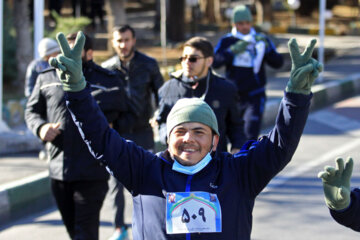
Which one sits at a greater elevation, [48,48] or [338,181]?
[48,48]

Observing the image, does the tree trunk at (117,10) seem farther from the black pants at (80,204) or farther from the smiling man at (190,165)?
the smiling man at (190,165)

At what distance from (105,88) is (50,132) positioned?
57 centimetres

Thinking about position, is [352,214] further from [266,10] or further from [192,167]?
[266,10]

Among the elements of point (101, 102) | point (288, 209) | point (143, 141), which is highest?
point (101, 102)

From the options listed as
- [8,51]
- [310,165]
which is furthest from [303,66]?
[8,51]

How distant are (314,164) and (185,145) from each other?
6350 millimetres

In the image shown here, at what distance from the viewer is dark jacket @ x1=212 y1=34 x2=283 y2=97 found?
8.50 meters

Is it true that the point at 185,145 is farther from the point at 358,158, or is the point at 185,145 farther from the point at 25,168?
the point at 358,158

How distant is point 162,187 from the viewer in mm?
3494

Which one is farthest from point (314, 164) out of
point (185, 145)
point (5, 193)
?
point (185, 145)

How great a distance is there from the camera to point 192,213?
3410 millimetres

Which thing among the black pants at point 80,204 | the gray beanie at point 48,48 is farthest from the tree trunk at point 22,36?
the black pants at point 80,204

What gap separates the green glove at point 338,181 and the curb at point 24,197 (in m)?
4.73

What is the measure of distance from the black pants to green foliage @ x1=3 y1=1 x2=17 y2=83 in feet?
34.6
